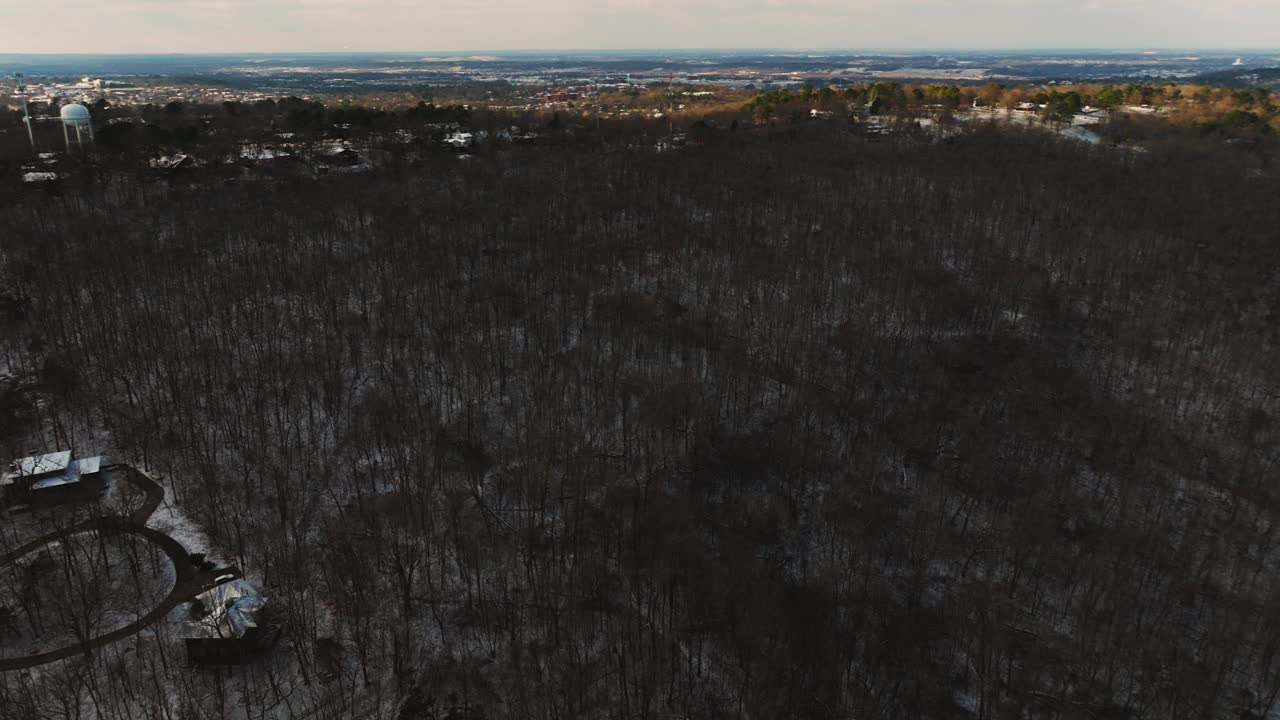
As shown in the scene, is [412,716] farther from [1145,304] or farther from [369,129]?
[369,129]

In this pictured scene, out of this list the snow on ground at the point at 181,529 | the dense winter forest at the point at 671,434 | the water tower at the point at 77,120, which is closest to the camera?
the dense winter forest at the point at 671,434

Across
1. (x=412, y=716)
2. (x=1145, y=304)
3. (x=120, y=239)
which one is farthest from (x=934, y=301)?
(x=120, y=239)

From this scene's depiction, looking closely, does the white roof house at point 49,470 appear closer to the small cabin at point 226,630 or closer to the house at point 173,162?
the small cabin at point 226,630

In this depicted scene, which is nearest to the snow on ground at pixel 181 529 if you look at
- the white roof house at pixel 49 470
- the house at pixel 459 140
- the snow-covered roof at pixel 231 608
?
the white roof house at pixel 49 470

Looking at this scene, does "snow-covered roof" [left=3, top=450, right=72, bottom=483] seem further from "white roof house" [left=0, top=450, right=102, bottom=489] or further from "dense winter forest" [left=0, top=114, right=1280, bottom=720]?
"dense winter forest" [left=0, top=114, right=1280, bottom=720]

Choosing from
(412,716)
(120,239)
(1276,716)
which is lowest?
(1276,716)

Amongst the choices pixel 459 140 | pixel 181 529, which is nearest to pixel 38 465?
pixel 181 529
